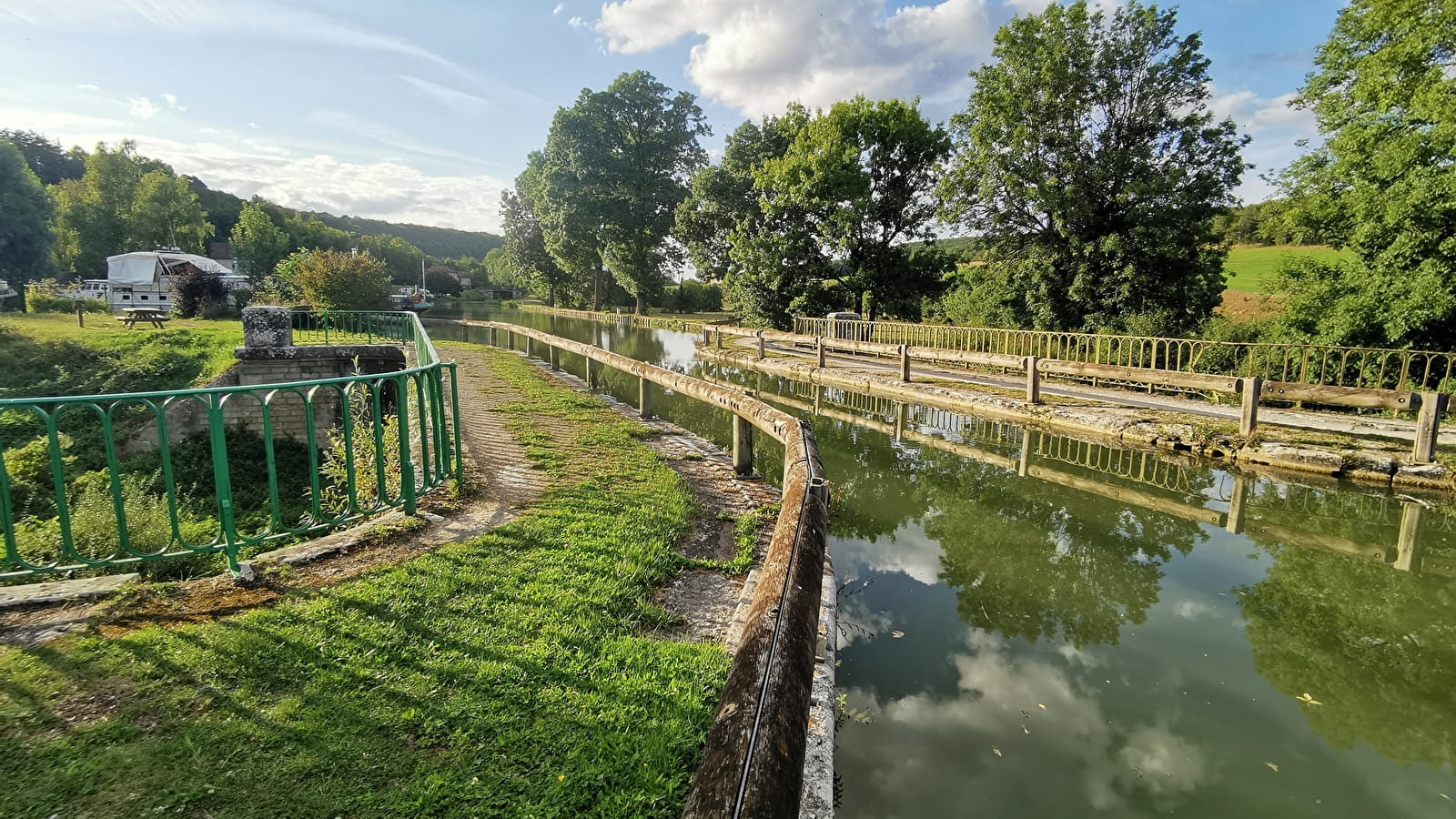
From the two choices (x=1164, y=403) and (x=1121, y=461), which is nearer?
(x=1121, y=461)

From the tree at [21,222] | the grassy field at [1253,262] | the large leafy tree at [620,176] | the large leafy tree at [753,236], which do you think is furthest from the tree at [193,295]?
the grassy field at [1253,262]

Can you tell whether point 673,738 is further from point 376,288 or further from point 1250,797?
point 376,288

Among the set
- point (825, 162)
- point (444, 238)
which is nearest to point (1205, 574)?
point (825, 162)

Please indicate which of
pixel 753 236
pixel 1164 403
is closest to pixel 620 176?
pixel 753 236

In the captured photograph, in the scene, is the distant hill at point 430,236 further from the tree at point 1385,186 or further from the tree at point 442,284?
the tree at point 1385,186

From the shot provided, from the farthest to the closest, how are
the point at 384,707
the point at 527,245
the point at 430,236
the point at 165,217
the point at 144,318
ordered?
the point at 430,236 → the point at 165,217 → the point at 527,245 → the point at 144,318 → the point at 384,707

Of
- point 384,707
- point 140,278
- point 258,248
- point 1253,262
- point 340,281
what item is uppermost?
point 258,248

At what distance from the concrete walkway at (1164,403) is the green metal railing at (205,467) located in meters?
12.3

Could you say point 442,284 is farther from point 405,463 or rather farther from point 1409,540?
point 1409,540

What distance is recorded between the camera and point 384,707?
2.63m

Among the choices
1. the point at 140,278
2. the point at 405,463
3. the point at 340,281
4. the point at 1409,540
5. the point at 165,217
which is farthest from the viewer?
the point at 165,217

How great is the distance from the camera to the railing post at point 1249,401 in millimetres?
9094

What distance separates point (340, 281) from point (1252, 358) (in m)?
27.7

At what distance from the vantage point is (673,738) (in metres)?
2.61
